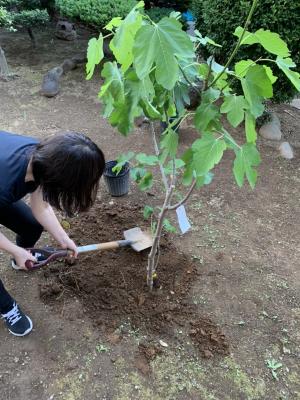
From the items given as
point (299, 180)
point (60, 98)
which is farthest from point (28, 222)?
point (60, 98)

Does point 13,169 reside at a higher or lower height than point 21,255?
higher

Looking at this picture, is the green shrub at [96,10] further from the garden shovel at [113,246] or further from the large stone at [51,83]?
the garden shovel at [113,246]

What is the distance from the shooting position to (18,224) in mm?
2129

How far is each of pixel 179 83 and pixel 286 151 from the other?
2.51 m

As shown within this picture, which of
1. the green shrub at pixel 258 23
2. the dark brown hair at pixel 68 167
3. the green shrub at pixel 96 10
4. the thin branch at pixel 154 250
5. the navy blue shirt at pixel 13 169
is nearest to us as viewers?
the dark brown hair at pixel 68 167

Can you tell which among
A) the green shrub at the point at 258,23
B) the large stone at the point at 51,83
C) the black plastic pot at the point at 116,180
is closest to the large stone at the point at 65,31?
the large stone at the point at 51,83

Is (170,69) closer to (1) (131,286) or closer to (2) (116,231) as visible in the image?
(1) (131,286)

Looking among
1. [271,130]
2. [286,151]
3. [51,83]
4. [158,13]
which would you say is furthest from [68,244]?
[158,13]

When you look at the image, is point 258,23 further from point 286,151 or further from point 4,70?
point 4,70

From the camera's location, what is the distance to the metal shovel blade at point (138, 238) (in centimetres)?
242

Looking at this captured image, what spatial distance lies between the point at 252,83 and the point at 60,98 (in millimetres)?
3564

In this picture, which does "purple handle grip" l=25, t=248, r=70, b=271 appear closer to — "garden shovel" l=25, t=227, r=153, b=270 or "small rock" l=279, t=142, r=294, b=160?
"garden shovel" l=25, t=227, r=153, b=270

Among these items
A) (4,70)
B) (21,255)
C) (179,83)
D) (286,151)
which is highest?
(179,83)

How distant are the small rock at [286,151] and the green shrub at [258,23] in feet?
1.42
